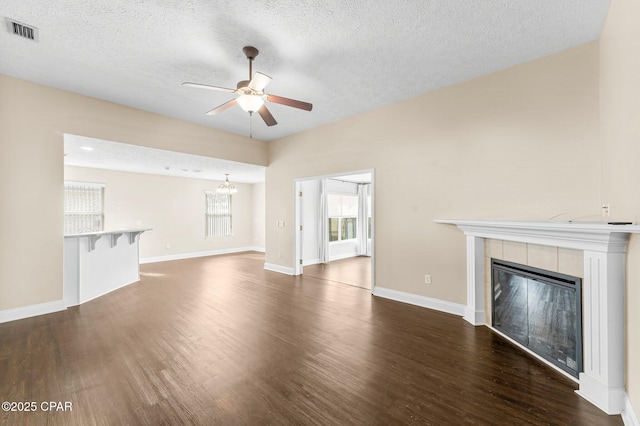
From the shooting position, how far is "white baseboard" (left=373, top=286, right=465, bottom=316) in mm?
3615

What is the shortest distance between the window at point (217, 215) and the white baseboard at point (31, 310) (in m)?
5.39

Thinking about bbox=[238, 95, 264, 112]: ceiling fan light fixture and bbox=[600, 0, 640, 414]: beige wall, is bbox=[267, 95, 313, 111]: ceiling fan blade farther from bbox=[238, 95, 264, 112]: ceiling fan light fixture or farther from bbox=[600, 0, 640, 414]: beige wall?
bbox=[600, 0, 640, 414]: beige wall

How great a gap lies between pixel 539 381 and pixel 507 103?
2924 millimetres

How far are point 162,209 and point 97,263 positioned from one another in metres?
3.87

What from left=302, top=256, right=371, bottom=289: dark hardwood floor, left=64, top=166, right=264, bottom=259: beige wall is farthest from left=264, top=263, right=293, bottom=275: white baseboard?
left=64, top=166, right=264, bottom=259: beige wall

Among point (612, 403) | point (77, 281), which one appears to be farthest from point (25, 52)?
point (612, 403)

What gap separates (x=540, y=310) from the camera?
2.59 meters

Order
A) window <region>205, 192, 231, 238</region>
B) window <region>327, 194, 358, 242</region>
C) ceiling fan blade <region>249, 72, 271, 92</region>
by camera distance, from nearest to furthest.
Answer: ceiling fan blade <region>249, 72, 271, 92</region> → window <region>327, 194, 358, 242</region> → window <region>205, 192, 231, 238</region>

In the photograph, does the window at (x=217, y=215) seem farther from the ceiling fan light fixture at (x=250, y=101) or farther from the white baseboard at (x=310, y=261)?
the ceiling fan light fixture at (x=250, y=101)

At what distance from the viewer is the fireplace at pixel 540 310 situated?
7.40 feet

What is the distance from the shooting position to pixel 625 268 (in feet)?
6.26

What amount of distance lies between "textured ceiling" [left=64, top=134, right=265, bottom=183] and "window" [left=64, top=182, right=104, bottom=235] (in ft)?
1.97

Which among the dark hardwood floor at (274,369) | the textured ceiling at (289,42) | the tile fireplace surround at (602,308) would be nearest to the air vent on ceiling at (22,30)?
the textured ceiling at (289,42)

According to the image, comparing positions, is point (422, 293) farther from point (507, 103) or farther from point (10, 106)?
point (10, 106)
